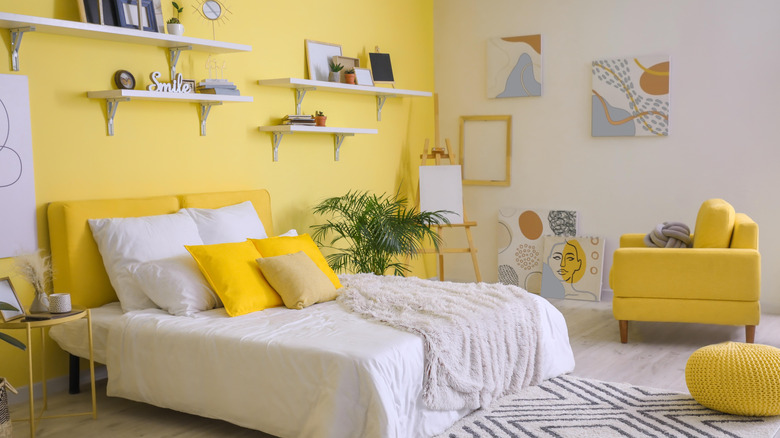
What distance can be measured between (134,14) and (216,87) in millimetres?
621

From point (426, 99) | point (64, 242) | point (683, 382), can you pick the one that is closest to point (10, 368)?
point (64, 242)

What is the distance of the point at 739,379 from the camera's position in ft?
10.7

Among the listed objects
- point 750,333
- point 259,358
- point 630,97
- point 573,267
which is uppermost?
point 630,97

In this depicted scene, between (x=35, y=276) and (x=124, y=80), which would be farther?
(x=124, y=80)

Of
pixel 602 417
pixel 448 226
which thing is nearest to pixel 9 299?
pixel 602 417

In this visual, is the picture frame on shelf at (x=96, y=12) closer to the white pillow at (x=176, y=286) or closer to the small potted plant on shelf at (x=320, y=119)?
the white pillow at (x=176, y=286)

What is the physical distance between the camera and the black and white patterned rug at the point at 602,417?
3.17m

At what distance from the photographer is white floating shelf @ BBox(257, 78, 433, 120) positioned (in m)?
4.89

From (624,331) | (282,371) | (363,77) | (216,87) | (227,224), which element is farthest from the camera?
(363,77)

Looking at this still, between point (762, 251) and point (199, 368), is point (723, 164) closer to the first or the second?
point (762, 251)

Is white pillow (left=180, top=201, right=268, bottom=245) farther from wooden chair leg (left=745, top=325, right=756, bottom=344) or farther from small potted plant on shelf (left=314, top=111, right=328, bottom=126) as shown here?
wooden chair leg (left=745, top=325, right=756, bottom=344)

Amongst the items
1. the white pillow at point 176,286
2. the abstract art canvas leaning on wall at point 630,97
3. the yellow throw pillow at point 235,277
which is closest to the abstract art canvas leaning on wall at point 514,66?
the abstract art canvas leaning on wall at point 630,97

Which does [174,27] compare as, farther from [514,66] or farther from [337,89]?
[514,66]

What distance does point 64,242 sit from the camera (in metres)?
3.68
